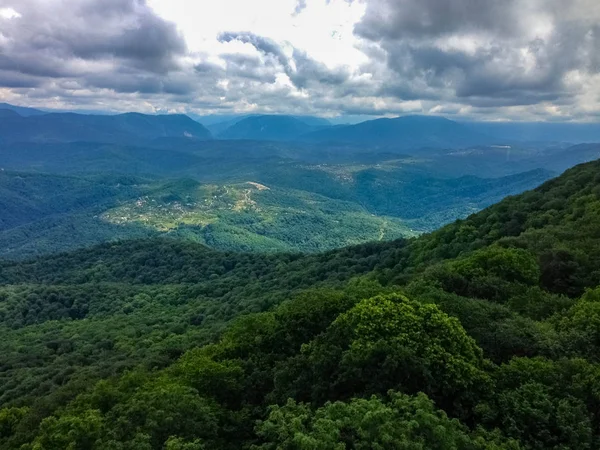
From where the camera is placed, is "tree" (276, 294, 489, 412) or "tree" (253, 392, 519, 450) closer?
"tree" (253, 392, 519, 450)

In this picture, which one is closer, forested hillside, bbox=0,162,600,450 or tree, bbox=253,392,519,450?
tree, bbox=253,392,519,450

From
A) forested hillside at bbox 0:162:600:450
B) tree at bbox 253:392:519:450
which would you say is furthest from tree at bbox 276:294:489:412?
tree at bbox 253:392:519:450

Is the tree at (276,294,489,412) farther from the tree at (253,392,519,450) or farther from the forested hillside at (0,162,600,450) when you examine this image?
the tree at (253,392,519,450)

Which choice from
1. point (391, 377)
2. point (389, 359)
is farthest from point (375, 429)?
point (391, 377)

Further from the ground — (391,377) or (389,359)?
(389,359)

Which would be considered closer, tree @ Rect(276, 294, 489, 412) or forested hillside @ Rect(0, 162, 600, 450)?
forested hillside @ Rect(0, 162, 600, 450)

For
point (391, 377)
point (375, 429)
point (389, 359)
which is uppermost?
point (389, 359)

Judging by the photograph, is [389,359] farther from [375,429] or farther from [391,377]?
[375,429]

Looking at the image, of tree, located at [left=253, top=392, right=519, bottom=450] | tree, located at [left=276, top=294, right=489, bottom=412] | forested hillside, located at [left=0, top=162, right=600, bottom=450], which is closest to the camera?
tree, located at [left=253, top=392, right=519, bottom=450]

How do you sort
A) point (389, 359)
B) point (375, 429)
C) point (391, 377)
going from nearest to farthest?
1. point (375, 429)
2. point (389, 359)
3. point (391, 377)

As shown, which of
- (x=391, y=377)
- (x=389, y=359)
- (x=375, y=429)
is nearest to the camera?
(x=375, y=429)

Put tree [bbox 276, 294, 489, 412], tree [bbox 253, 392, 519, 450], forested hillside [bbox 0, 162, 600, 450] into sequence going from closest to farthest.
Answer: tree [bbox 253, 392, 519, 450]
forested hillside [bbox 0, 162, 600, 450]
tree [bbox 276, 294, 489, 412]
